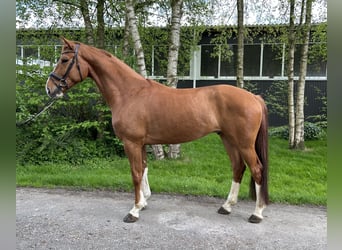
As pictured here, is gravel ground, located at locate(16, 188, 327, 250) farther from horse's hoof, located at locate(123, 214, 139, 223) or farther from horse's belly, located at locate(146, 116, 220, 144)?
horse's belly, located at locate(146, 116, 220, 144)

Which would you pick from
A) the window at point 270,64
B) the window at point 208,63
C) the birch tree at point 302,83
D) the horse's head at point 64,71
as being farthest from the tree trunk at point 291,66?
the horse's head at point 64,71

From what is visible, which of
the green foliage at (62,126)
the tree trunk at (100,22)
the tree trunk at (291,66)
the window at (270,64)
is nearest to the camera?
the green foliage at (62,126)

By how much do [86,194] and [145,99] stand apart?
1951mm

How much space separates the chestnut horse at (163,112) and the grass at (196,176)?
1108 millimetres

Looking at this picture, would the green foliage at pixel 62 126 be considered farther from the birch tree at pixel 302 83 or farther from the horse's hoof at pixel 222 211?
the birch tree at pixel 302 83

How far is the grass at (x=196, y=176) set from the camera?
447 cm

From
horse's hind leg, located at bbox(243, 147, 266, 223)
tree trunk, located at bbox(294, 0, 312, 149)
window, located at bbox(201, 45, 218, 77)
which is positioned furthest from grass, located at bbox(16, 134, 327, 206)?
window, located at bbox(201, 45, 218, 77)

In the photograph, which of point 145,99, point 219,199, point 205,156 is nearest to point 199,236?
point 219,199

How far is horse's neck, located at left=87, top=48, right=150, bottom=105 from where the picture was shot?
353 cm

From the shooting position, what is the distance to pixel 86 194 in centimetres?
446

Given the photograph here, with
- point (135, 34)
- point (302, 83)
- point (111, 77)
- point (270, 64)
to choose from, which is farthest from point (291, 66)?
point (111, 77)

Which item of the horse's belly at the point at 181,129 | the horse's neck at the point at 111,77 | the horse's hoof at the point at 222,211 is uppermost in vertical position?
the horse's neck at the point at 111,77
